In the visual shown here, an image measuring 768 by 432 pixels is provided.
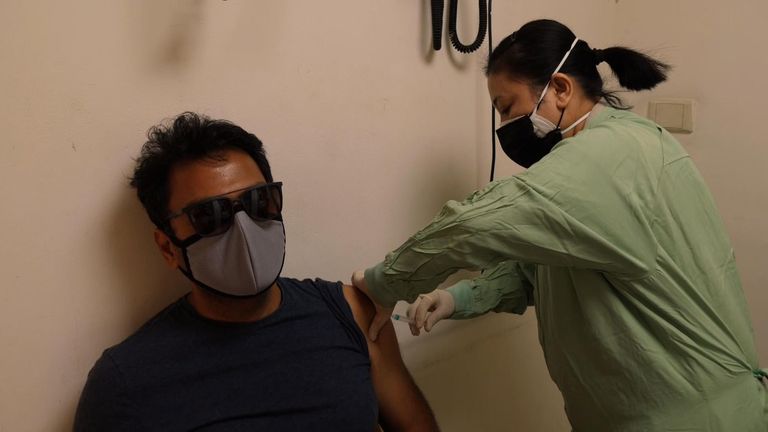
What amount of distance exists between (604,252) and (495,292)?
518 mm

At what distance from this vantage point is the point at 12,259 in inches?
38.9

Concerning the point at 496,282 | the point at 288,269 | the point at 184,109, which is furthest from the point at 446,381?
the point at 184,109

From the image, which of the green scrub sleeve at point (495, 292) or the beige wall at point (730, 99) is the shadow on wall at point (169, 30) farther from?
the beige wall at point (730, 99)

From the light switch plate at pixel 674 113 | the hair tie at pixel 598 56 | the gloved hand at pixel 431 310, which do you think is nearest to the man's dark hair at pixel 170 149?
the gloved hand at pixel 431 310

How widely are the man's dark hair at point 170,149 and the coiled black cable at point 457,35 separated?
2.27ft

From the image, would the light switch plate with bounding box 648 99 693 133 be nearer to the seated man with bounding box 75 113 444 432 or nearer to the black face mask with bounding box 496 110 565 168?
the black face mask with bounding box 496 110 565 168

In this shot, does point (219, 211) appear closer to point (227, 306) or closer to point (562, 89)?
point (227, 306)

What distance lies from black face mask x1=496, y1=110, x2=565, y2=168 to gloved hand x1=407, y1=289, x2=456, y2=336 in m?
0.39

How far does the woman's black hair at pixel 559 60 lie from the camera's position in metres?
1.26

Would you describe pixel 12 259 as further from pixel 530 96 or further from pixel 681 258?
pixel 681 258

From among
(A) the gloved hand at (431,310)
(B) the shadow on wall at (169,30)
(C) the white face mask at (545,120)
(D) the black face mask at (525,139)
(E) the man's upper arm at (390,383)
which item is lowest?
(E) the man's upper arm at (390,383)

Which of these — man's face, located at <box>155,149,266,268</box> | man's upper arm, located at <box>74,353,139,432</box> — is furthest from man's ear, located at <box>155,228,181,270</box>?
man's upper arm, located at <box>74,353,139,432</box>

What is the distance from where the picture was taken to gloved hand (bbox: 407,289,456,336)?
1.40 metres

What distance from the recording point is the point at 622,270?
1049 mm
